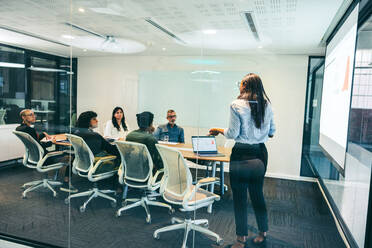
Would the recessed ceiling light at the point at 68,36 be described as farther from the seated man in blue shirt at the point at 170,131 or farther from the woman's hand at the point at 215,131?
the woman's hand at the point at 215,131

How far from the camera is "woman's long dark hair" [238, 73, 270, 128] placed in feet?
8.45

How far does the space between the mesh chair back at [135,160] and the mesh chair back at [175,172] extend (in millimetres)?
237

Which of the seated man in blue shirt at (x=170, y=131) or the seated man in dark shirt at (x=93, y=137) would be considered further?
the seated man in dark shirt at (x=93, y=137)

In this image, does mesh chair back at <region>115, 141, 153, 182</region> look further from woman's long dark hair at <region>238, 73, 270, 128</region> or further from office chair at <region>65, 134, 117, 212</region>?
woman's long dark hair at <region>238, 73, 270, 128</region>

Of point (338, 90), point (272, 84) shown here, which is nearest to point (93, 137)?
point (272, 84)

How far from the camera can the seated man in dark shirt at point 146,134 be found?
2.87 m

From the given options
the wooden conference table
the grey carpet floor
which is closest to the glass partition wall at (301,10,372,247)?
the grey carpet floor

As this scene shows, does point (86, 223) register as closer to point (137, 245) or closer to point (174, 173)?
point (137, 245)

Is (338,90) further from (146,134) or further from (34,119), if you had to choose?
(34,119)

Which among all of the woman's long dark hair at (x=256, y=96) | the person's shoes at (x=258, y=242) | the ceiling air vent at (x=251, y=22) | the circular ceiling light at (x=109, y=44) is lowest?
the person's shoes at (x=258, y=242)

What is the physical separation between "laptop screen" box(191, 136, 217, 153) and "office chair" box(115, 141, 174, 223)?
1.68ft

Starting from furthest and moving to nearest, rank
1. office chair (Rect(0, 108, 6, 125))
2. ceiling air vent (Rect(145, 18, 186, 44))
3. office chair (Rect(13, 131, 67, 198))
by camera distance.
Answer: office chair (Rect(0, 108, 6, 125)) → office chair (Rect(13, 131, 67, 198)) → ceiling air vent (Rect(145, 18, 186, 44))

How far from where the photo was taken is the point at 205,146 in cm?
282

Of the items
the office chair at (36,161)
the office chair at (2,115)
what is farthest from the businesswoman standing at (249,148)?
the office chair at (2,115)
